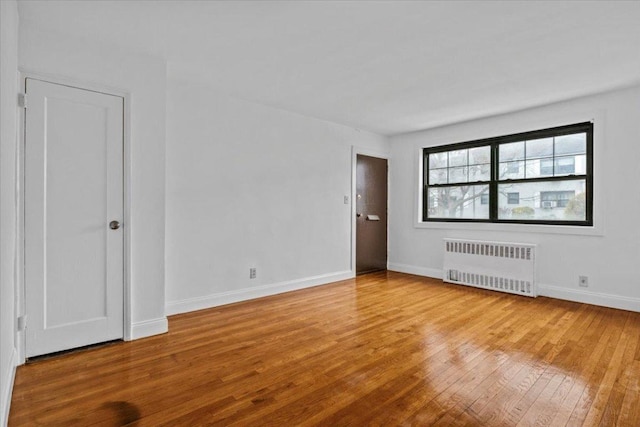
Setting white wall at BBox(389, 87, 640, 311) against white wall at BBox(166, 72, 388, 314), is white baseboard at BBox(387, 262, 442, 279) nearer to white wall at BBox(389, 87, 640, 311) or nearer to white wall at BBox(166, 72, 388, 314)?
white wall at BBox(389, 87, 640, 311)

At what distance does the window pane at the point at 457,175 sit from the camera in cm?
512

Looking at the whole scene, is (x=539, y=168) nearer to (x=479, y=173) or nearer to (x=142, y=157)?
(x=479, y=173)

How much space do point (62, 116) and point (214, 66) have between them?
128cm

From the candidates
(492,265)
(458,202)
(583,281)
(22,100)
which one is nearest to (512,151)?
(458,202)

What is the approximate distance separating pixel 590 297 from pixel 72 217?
523cm

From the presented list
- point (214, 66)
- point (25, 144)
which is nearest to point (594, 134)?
point (214, 66)

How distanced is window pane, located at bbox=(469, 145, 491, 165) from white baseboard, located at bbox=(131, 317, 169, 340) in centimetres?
453

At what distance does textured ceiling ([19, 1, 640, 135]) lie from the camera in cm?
222

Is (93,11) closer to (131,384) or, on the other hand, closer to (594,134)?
(131,384)

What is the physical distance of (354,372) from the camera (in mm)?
2238

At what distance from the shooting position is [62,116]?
253 centimetres

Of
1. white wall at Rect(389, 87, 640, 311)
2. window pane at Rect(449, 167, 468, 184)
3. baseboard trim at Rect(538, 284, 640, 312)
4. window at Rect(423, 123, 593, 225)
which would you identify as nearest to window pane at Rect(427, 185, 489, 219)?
window at Rect(423, 123, 593, 225)

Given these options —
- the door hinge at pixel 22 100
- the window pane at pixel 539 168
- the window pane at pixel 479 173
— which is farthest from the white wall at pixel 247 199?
the window pane at pixel 539 168

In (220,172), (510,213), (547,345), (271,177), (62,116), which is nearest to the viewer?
(62,116)
